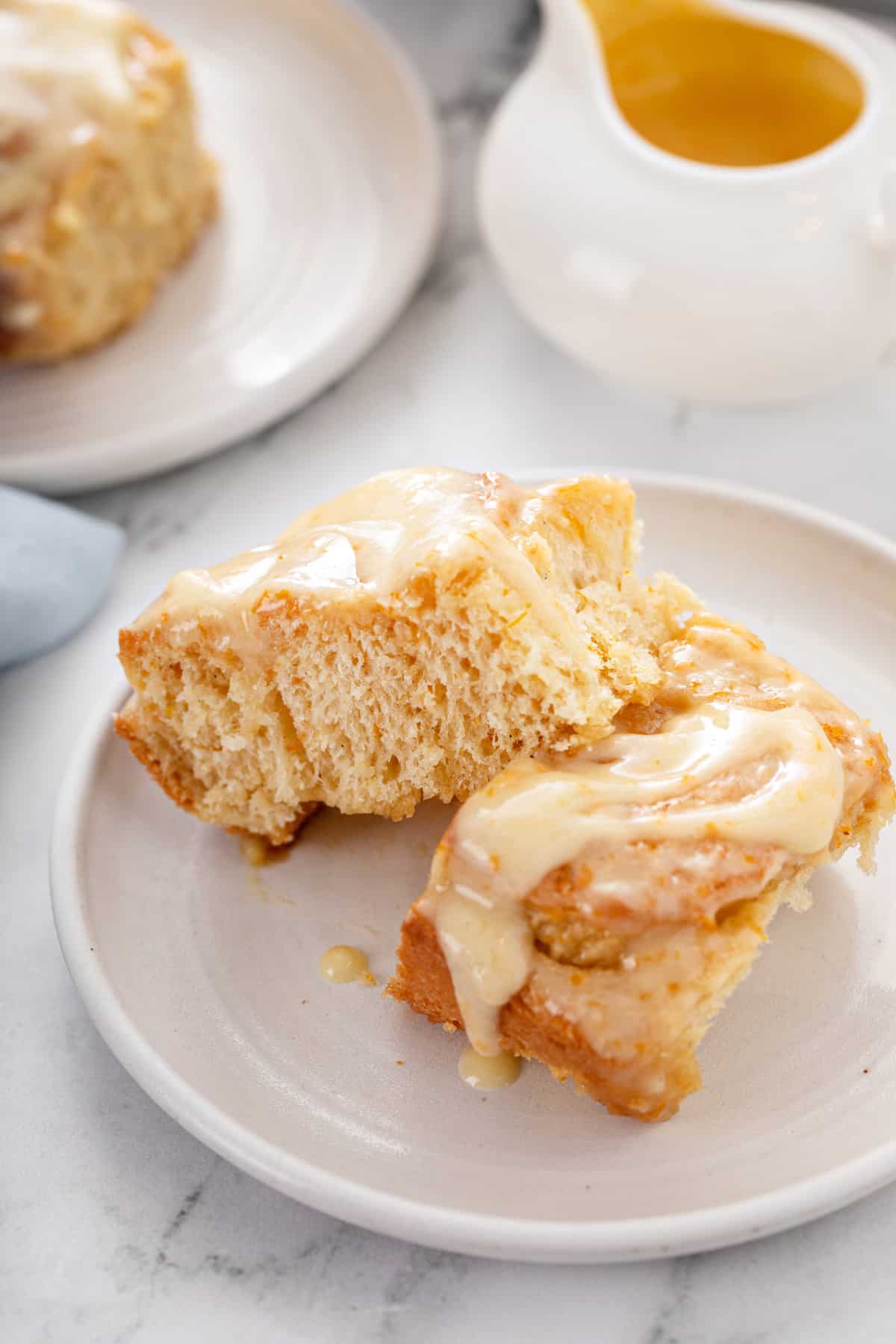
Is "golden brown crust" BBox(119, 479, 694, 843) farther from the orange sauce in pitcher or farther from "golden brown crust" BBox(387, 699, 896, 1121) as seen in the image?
the orange sauce in pitcher

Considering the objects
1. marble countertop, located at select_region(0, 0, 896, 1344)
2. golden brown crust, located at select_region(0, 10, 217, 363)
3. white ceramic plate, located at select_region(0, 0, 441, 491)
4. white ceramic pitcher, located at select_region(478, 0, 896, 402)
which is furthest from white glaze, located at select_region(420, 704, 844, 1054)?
golden brown crust, located at select_region(0, 10, 217, 363)

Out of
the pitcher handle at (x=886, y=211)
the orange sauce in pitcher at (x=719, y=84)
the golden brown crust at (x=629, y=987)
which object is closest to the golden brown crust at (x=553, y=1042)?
the golden brown crust at (x=629, y=987)

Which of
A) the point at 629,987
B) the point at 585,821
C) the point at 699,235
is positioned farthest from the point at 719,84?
the point at 629,987

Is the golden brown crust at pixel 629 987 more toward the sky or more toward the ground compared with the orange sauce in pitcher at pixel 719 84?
more toward the ground

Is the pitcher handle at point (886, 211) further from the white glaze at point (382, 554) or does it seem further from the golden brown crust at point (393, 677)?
the white glaze at point (382, 554)

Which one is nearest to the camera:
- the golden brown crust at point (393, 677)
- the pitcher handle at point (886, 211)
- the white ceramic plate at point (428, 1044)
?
the white ceramic plate at point (428, 1044)

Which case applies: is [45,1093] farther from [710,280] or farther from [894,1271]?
[710,280]
